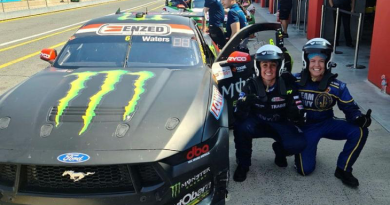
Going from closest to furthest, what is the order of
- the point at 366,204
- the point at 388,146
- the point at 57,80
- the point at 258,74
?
1. the point at 366,204
2. the point at 57,80
3. the point at 258,74
4. the point at 388,146

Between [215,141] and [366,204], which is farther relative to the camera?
[366,204]

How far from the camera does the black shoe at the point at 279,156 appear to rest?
152 inches

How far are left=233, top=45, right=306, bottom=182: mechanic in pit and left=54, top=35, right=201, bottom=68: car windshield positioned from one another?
28.4 inches

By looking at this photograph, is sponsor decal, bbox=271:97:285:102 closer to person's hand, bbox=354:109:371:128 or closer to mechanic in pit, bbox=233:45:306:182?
mechanic in pit, bbox=233:45:306:182

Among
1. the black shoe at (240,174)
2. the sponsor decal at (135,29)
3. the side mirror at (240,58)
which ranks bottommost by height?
the black shoe at (240,174)

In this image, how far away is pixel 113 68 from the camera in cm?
382

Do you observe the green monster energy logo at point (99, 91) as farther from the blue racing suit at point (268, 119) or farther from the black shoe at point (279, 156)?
the black shoe at point (279, 156)

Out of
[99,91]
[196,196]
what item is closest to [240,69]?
[99,91]

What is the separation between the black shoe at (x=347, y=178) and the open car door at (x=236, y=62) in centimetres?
127

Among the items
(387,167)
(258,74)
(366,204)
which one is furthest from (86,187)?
(387,167)

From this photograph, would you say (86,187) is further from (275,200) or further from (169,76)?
(275,200)

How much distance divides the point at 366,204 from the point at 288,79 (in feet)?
4.33

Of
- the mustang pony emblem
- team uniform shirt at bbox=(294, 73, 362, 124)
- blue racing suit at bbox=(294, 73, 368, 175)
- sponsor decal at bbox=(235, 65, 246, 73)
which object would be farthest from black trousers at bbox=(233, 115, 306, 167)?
the mustang pony emblem

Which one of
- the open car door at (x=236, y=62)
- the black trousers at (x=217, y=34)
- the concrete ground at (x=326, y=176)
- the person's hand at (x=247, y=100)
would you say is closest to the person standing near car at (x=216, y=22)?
the black trousers at (x=217, y=34)
